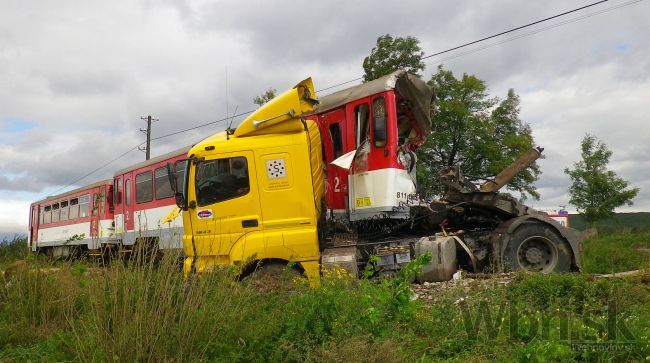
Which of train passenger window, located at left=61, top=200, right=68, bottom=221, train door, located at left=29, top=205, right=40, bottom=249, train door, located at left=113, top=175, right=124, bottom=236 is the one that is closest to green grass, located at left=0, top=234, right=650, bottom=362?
train door, located at left=113, top=175, right=124, bottom=236

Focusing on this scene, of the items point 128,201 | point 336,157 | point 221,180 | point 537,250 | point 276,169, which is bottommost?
point 537,250

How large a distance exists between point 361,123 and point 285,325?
4264 millimetres

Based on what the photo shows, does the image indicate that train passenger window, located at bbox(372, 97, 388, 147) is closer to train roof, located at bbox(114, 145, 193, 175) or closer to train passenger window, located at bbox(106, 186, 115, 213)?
train roof, located at bbox(114, 145, 193, 175)

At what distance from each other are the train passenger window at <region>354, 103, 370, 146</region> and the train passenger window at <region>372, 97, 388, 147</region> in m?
0.21

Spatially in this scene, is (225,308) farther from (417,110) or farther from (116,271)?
(417,110)

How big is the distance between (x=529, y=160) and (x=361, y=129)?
3.07m

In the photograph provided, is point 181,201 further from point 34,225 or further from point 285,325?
point 34,225

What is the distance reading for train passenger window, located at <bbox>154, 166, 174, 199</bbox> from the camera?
15039 mm

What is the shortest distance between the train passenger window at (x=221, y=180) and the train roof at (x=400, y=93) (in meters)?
2.08

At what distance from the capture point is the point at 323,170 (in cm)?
841

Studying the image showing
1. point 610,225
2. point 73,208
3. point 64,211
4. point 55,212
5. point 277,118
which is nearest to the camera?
point 277,118

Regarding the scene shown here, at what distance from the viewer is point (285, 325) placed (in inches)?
182

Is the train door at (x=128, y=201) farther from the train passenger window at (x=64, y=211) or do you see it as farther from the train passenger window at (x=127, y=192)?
the train passenger window at (x=64, y=211)

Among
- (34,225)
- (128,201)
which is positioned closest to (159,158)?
(128,201)
